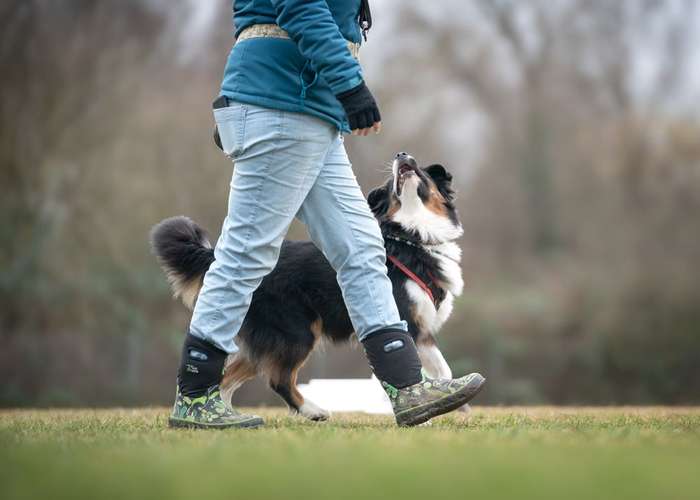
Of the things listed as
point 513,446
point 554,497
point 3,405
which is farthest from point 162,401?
point 554,497

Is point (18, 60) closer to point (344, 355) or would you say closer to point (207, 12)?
point (207, 12)

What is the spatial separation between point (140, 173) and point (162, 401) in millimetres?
4099

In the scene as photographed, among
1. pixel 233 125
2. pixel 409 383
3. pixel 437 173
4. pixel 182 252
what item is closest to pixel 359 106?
pixel 233 125

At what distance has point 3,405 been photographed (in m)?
12.8

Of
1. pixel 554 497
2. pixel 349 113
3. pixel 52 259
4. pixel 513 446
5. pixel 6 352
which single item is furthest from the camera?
pixel 52 259

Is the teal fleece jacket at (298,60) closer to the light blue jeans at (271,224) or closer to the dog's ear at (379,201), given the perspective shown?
the light blue jeans at (271,224)

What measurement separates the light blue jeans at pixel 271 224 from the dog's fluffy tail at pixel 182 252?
3.00 ft

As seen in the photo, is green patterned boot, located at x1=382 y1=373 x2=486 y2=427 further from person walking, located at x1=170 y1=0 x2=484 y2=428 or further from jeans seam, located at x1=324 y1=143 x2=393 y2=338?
jeans seam, located at x1=324 y1=143 x2=393 y2=338

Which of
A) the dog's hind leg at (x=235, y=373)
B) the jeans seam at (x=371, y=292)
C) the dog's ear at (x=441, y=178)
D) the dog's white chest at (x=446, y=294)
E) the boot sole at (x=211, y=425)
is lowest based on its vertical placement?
the dog's hind leg at (x=235, y=373)

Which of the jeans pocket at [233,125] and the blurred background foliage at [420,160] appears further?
the blurred background foliage at [420,160]

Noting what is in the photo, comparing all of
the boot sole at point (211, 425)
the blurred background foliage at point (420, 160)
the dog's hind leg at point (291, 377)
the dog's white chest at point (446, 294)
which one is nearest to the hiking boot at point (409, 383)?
the boot sole at point (211, 425)

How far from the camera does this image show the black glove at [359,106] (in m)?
3.42

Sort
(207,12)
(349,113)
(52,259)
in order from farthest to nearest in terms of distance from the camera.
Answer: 1. (207,12)
2. (52,259)
3. (349,113)

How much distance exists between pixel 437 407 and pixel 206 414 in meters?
0.86
